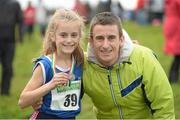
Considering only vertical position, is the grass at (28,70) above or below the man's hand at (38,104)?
below

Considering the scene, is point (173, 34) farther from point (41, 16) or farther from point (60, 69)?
point (41, 16)

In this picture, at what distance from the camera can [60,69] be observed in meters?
4.71

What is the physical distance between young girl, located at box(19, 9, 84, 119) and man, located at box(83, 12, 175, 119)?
11cm

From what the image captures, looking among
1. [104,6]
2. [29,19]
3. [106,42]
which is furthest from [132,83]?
[29,19]

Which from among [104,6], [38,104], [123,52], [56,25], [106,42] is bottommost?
[104,6]

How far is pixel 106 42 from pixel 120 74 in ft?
1.04

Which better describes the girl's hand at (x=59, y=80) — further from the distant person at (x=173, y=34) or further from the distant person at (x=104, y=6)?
the distant person at (x=104, y=6)

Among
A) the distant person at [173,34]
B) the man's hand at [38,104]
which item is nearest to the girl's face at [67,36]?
the man's hand at [38,104]

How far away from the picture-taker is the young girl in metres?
4.63

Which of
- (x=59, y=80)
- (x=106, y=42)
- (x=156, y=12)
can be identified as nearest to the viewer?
(x=59, y=80)

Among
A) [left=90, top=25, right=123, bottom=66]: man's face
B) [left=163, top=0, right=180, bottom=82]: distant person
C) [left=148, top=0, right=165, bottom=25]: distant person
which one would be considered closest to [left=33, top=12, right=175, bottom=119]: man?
[left=90, top=25, right=123, bottom=66]: man's face

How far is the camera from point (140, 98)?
487 centimetres

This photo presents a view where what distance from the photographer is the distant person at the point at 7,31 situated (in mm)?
9750

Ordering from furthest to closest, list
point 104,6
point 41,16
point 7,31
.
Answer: point 41,16, point 104,6, point 7,31
